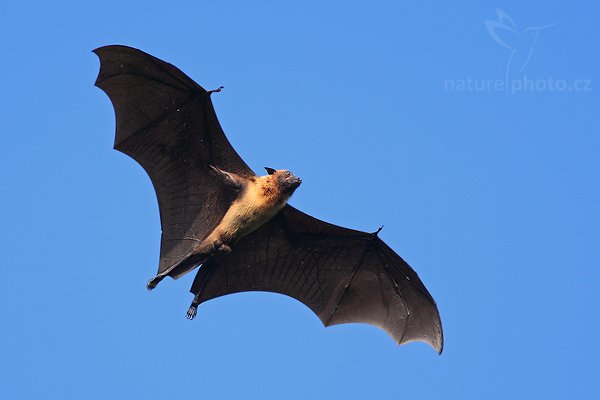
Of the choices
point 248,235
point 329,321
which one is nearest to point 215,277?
point 248,235

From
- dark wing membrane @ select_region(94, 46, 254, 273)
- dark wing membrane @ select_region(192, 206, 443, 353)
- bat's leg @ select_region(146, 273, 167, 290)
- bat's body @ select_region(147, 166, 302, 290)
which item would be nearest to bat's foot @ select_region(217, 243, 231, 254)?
bat's body @ select_region(147, 166, 302, 290)

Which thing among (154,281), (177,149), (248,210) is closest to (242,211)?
(248,210)

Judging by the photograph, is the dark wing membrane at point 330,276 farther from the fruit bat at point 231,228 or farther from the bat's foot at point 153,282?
the bat's foot at point 153,282

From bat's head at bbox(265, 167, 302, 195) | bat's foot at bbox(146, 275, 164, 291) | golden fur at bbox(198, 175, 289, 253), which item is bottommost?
bat's foot at bbox(146, 275, 164, 291)

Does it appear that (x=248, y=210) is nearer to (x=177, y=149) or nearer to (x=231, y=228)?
(x=231, y=228)

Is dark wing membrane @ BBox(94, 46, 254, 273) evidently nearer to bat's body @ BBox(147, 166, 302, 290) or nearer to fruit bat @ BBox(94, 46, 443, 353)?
fruit bat @ BBox(94, 46, 443, 353)

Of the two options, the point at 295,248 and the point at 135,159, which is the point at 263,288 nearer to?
the point at 295,248
